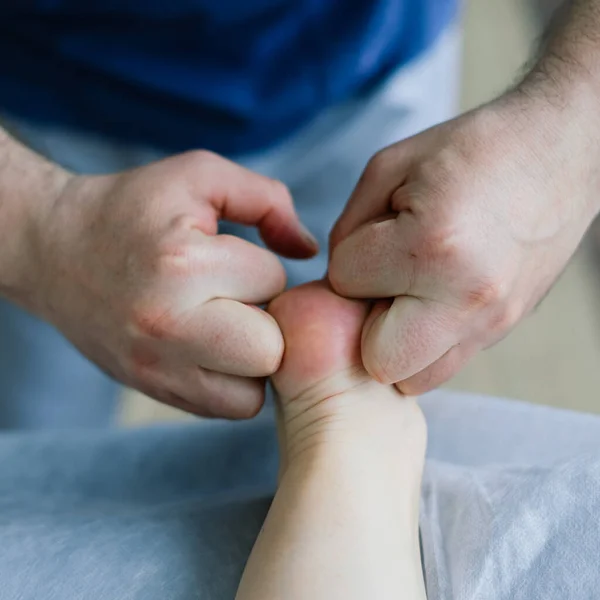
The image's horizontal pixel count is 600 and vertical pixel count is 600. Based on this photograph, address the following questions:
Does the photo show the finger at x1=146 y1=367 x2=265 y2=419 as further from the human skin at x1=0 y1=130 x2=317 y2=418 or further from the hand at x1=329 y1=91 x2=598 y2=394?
the hand at x1=329 y1=91 x2=598 y2=394

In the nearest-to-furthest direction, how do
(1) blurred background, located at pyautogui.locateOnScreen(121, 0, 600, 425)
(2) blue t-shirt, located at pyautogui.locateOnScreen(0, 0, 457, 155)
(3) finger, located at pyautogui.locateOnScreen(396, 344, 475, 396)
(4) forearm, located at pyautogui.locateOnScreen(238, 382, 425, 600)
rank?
1. (4) forearm, located at pyautogui.locateOnScreen(238, 382, 425, 600)
2. (3) finger, located at pyautogui.locateOnScreen(396, 344, 475, 396)
3. (2) blue t-shirt, located at pyautogui.locateOnScreen(0, 0, 457, 155)
4. (1) blurred background, located at pyautogui.locateOnScreen(121, 0, 600, 425)

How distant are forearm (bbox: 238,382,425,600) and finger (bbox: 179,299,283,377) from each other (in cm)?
7

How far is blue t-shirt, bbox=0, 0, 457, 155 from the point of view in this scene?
0.85 metres

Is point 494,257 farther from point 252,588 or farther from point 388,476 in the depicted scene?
point 252,588

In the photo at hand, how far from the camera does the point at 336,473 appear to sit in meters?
0.59

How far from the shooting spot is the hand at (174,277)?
2.04ft

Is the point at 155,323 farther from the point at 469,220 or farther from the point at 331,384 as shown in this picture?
the point at 469,220

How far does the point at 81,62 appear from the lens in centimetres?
88

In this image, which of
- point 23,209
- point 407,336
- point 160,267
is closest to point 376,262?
point 407,336

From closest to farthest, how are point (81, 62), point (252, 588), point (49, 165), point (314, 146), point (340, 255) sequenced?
point (252, 588)
point (340, 255)
point (49, 165)
point (81, 62)
point (314, 146)

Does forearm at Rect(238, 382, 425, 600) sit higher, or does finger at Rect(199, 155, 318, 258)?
finger at Rect(199, 155, 318, 258)

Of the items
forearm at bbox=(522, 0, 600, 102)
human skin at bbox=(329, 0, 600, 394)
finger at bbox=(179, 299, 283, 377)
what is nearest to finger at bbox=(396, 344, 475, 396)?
human skin at bbox=(329, 0, 600, 394)

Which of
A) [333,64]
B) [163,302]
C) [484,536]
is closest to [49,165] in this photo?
[163,302]

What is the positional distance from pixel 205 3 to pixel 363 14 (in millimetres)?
182
